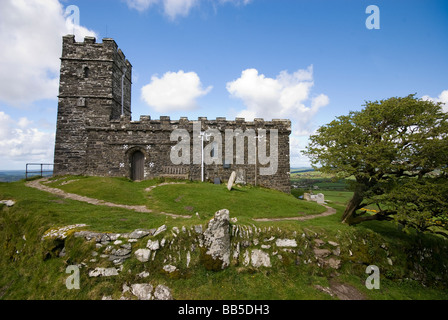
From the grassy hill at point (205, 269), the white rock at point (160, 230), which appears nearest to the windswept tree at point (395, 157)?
the grassy hill at point (205, 269)

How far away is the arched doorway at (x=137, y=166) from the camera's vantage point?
22.2m

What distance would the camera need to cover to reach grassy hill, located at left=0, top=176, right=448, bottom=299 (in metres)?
7.56

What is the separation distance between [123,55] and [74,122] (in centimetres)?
999

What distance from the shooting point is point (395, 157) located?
1050 centimetres

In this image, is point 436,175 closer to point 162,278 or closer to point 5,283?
point 162,278

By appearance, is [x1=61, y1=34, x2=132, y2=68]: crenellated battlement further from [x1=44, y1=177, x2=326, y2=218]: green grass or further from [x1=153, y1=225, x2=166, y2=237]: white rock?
[x1=153, y1=225, x2=166, y2=237]: white rock

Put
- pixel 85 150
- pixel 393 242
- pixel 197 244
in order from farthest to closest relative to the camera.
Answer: pixel 85 150
pixel 393 242
pixel 197 244

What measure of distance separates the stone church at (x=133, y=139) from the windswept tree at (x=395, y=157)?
34.1ft

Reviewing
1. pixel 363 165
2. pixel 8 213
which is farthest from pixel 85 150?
pixel 363 165

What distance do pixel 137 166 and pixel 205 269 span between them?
16.9m

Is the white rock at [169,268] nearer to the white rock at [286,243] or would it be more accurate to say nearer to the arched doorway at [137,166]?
the white rock at [286,243]

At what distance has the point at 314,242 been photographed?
9.58 meters

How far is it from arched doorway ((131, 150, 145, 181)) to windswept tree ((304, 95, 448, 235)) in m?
17.4

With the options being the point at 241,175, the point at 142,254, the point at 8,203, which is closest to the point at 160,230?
the point at 142,254
